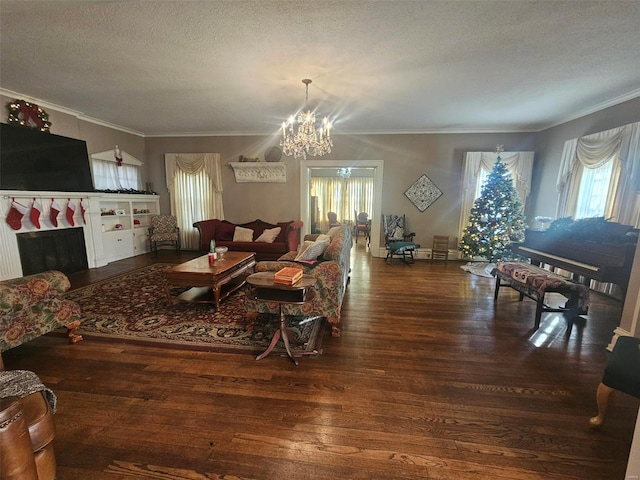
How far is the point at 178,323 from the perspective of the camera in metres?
2.77

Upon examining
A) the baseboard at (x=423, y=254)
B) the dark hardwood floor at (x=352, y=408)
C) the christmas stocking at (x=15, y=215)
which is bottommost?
the dark hardwood floor at (x=352, y=408)

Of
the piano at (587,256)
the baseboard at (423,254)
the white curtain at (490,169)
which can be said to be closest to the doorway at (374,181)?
the baseboard at (423,254)

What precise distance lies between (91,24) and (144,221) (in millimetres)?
4754

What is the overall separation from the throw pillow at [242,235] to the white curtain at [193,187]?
1.20 metres

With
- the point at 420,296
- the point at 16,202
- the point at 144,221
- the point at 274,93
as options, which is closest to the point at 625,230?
the point at 420,296

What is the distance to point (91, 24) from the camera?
2.24 metres

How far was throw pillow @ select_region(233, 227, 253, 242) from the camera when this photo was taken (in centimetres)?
542

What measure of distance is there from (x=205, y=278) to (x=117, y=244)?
3.75m

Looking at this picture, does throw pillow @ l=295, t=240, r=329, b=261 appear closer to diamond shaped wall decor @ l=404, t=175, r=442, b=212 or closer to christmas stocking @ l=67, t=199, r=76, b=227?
diamond shaped wall decor @ l=404, t=175, r=442, b=212

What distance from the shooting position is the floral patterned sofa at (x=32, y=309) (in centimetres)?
203

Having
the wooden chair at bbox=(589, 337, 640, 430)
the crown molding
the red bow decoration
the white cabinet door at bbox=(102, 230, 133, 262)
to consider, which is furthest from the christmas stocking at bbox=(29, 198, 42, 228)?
the wooden chair at bbox=(589, 337, 640, 430)

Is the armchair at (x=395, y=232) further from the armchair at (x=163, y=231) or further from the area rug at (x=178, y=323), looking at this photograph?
the armchair at (x=163, y=231)

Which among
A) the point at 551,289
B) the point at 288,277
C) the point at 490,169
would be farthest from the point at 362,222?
the point at 288,277

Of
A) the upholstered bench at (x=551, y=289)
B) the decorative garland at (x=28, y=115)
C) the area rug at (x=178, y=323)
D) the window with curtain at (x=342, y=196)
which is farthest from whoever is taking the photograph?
the window with curtain at (x=342, y=196)
